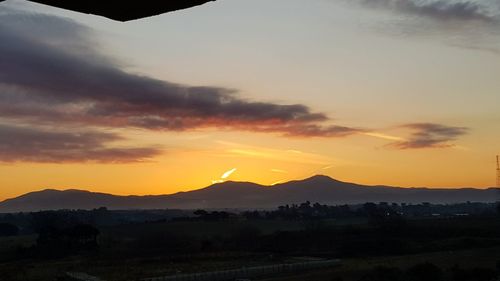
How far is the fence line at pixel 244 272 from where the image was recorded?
184 feet

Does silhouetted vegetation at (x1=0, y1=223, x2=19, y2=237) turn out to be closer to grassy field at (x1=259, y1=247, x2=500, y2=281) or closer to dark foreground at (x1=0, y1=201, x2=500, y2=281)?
dark foreground at (x1=0, y1=201, x2=500, y2=281)

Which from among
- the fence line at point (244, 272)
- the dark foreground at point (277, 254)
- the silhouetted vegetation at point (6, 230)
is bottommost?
the fence line at point (244, 272)

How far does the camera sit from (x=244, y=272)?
6006cm

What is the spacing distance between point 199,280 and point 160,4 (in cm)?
5624

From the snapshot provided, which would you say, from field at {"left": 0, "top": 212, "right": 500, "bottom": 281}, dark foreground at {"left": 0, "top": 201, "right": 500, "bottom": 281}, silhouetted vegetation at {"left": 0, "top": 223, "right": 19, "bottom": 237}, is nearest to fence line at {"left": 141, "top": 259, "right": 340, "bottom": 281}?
dark foreground at {"left": 0, "top": 201, "right": 500, "bottom": 281}

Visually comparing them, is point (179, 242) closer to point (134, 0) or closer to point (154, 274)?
point (154, 274)

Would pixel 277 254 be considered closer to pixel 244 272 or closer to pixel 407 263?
pixel 407 263

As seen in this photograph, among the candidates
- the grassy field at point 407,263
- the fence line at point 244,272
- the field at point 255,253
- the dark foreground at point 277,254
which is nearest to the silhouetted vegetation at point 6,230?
the dark foreground at point 277,254

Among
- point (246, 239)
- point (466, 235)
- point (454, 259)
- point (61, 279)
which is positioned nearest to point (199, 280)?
point (61, 279)

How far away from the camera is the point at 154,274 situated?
5984 centimetres

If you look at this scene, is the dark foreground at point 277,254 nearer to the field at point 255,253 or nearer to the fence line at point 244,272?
the field at point 255,253

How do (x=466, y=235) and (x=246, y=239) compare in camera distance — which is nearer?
(x=466, y=235)

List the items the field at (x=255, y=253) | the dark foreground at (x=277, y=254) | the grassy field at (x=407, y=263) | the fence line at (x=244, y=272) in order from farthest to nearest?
1. the field at (x=255, y=253)
2. the dark foreground at (x=277, y=254)
3. the fence line at (x=244, y=272)
4. the grassy field at (x=407, y=263)

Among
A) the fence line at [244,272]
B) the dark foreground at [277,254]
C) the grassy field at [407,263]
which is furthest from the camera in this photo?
the dark foreground at [277,254]
